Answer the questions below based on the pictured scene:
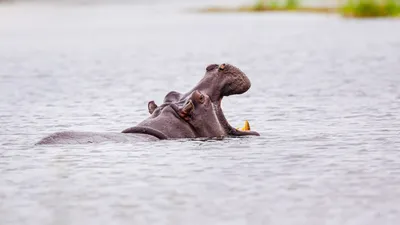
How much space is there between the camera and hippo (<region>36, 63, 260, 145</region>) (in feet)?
43.4

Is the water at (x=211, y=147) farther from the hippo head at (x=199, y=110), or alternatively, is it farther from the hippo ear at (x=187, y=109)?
the hippo ear at (x=187, y=109)

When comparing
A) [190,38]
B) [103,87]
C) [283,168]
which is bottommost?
[190,38]

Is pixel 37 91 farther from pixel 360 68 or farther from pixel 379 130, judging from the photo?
pixel 379 130

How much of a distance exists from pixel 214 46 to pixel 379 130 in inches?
954

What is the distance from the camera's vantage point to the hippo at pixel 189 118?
43.4 feet

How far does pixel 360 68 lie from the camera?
27344 millimetres

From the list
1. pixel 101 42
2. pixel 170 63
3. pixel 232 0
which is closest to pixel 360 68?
pixel 170 63

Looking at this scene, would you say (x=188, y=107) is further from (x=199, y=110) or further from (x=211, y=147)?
(x=211, y=147)

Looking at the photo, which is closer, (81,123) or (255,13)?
(81,123)

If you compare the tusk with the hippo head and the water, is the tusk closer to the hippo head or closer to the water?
the hippo head

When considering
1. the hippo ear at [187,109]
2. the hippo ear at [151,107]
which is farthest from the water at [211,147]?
the hippo ear at [151,107]

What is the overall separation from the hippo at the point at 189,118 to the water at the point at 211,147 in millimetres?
134

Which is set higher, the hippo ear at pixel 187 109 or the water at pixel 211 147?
the hippo ear at pixel 187 109

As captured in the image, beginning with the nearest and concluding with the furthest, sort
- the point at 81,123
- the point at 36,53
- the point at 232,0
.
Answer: the point at 81,123 → the point at 36,53 → the point at 232,0
